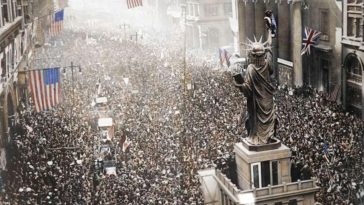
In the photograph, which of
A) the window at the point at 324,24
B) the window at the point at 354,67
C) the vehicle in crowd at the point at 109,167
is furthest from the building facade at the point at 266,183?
the window at the point at 324,24

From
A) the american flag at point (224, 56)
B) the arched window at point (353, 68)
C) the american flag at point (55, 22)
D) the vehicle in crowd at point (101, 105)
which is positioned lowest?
the vehicle in crowd at point (101, 105)

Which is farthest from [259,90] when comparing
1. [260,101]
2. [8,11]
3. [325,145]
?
[8,11]

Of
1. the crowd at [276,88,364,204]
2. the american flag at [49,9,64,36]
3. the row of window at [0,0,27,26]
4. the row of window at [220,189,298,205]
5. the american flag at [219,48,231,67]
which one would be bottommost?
the row of window at [220,189,298,205]

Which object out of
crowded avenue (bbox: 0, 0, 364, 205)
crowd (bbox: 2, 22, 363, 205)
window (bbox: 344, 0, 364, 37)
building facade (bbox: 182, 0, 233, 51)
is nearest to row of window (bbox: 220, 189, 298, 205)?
crowded avenue (bbox: 0, 0, 364, 205)

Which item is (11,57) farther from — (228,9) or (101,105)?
(228,9)

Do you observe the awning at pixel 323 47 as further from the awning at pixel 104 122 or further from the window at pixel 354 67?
the awning at pixel 104 122

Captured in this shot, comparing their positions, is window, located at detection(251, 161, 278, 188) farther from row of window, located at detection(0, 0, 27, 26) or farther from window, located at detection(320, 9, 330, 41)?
window, located at detection(320, 9, 330, 41)
